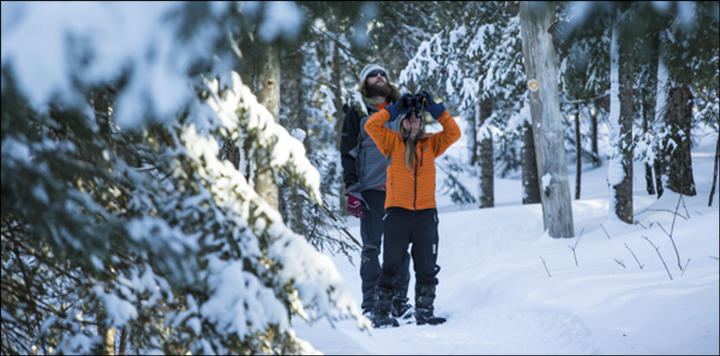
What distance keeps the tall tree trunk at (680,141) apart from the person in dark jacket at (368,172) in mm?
6759

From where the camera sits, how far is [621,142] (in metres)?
7.30

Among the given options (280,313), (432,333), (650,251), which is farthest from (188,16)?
(650,251)

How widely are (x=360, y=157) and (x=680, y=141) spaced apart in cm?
713

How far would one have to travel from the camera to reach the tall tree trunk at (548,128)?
696 cm

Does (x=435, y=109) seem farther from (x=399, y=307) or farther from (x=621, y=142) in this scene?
(x=621, y=142)

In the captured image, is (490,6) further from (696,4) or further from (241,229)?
(241,229)

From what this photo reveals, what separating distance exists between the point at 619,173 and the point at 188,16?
716 centimetres

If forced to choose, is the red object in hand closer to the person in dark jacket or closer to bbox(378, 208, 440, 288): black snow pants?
the person in dark jacket

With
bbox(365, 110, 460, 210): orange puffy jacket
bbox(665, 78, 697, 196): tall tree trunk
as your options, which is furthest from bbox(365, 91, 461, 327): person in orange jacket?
bbox(665, 78, 697, 196): tall tree trunk

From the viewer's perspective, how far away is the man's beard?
15.6 ft

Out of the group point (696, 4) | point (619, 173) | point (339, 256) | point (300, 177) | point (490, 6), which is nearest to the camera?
point (696, 4)

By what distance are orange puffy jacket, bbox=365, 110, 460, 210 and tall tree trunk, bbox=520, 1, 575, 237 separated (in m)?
3.29

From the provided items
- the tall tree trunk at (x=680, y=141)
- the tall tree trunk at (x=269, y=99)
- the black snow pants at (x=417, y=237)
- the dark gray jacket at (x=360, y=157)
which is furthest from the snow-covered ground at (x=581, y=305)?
the tall tree trunk at (x=680, y=141)

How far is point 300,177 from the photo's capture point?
8.09ft
